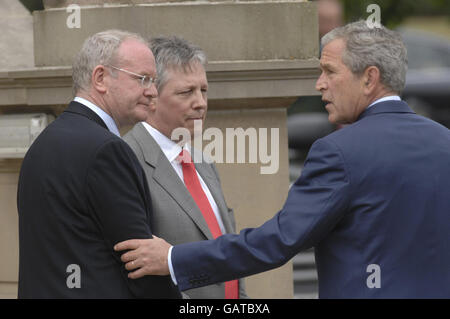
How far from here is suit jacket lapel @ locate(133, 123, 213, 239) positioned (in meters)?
3.68

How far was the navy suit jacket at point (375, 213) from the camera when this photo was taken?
9.91 feet

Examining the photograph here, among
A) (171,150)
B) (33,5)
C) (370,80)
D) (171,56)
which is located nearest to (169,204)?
(171,150)

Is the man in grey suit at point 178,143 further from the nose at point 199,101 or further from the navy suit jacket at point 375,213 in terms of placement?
the navy suit jacket at point 375,213

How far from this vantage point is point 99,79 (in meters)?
3.24

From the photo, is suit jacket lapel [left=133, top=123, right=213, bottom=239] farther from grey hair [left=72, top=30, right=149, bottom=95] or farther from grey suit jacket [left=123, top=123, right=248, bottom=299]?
grey hair [left=72, top=30, right=149, bottom=95]

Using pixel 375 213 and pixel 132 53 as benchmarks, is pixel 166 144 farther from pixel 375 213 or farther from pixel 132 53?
pixel 375 213

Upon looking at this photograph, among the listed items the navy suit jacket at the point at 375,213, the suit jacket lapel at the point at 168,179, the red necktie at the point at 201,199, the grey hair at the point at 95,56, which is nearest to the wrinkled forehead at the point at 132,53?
the grey hair at the point at 95,56

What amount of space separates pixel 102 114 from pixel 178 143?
71 cm

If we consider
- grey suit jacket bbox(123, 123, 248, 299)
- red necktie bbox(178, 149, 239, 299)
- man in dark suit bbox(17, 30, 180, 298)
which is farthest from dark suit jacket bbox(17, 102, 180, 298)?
red necktie bbox(178, 149, 239, 299)

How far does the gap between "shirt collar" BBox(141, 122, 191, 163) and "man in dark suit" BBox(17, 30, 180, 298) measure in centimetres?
70

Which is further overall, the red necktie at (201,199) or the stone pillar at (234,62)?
the stone pillar at (234,62)

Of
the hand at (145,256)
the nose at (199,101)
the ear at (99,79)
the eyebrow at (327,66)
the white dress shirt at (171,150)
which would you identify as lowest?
the hand at (145,256)

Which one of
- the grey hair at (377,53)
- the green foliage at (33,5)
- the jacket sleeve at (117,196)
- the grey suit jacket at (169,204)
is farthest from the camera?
the green foliage at (33,5)
